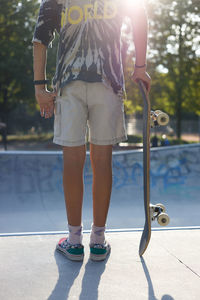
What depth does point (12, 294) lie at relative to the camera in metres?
1.79

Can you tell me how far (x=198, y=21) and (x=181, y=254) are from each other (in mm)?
17300

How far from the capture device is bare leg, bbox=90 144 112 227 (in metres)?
2.39

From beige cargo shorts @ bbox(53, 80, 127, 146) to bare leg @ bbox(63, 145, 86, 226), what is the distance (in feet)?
0.22

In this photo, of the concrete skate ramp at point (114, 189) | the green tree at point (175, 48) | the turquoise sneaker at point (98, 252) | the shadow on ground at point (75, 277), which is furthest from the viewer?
the green tree at point (175, 48)

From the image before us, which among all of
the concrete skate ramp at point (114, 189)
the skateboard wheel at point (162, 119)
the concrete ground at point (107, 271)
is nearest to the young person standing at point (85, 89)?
the concrete ground at point (107, 271)

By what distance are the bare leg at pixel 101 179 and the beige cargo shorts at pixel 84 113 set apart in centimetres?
7

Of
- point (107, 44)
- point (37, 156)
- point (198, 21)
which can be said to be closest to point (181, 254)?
point (107, 44)

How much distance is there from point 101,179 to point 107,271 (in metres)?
0.57

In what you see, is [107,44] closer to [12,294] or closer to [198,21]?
[12,294]

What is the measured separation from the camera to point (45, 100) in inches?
93.7

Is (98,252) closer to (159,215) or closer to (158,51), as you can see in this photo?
(159,215)

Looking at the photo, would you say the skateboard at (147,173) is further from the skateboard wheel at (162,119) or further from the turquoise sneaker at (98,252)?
the turquoise sneaker at (98,252)

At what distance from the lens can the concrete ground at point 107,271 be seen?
1.82m

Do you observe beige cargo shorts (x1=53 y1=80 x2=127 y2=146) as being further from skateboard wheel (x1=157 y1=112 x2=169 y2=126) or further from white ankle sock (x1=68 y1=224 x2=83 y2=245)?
white ankle sock (x1=68 y1=224 x2=83 y2=245)
